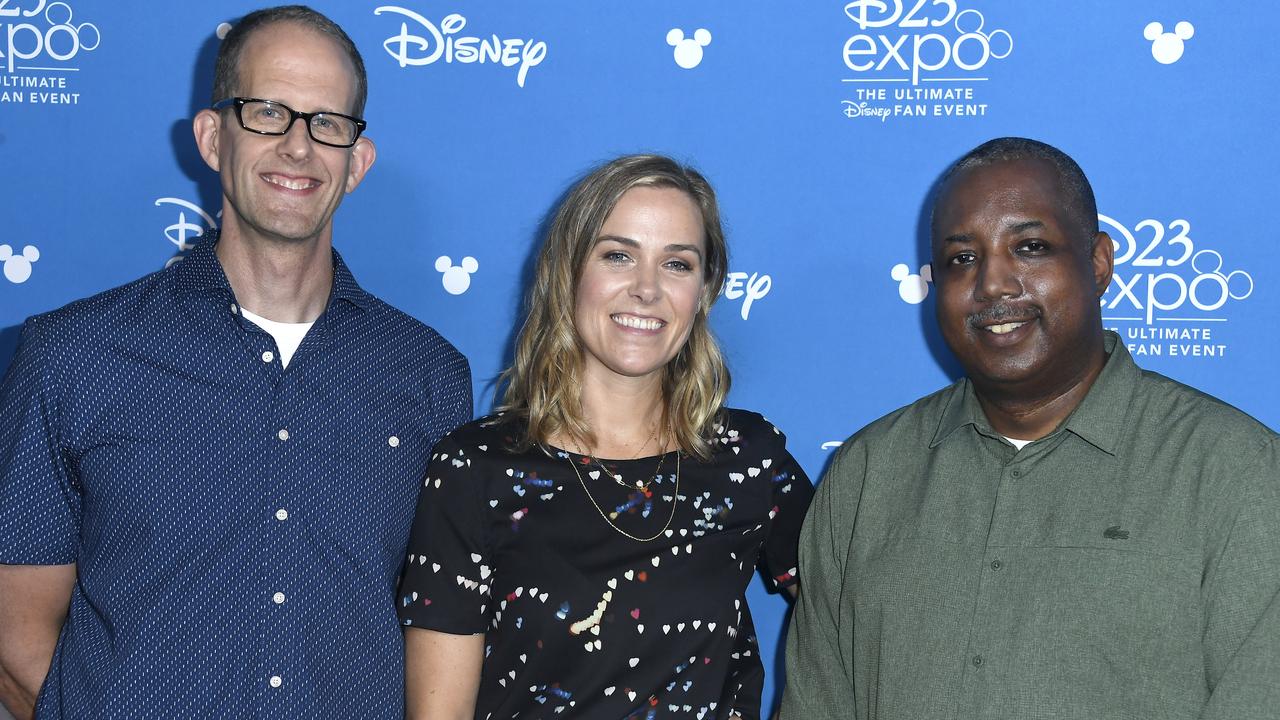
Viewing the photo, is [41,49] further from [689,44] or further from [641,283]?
[641,283]

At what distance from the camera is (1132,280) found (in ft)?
7.88

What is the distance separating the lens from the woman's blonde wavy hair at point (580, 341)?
6.67 feet

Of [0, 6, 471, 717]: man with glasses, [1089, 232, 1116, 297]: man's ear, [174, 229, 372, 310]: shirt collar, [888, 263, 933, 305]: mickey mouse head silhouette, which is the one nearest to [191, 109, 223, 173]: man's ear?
[0, 6, 471, 717]: man with glasses

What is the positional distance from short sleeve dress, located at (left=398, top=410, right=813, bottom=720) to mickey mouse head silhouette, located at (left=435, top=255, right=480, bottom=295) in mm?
620

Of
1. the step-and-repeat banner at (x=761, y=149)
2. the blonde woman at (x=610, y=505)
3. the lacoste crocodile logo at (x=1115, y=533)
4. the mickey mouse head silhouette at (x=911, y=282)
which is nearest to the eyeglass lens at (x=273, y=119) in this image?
the blonde woman at (x=610, y=505)

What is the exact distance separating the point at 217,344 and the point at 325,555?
15.9 inches

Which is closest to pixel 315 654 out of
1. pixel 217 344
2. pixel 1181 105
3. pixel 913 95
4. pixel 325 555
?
pixel 325 555

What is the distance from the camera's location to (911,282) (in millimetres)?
2455

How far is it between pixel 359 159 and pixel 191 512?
719 millimetres

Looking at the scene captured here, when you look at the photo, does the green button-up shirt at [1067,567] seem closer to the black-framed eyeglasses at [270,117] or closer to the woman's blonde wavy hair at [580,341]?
the woman's blonde wavy hair at [580,341]

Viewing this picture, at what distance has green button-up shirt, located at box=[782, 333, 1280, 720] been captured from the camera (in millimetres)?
1605

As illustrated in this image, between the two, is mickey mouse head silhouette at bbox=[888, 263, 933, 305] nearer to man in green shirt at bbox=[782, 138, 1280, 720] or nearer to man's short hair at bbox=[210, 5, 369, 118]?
man in green shirt at bbox=[782, 138, 1280, 720]

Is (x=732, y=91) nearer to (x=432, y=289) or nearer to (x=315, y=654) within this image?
(x=432, y=289)

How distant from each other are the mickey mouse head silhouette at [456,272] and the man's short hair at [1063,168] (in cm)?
116
